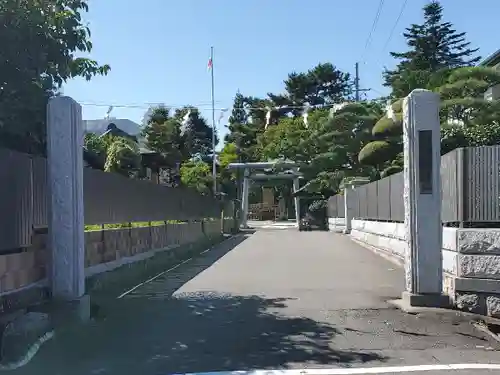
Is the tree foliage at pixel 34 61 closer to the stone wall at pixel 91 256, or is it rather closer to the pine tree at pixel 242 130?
the stone wall at pixel 91 256

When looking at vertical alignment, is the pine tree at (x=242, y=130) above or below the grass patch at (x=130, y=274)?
above

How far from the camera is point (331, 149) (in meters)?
40.5

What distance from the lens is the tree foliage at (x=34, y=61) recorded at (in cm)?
800

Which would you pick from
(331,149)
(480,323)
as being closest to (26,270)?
(480,323)

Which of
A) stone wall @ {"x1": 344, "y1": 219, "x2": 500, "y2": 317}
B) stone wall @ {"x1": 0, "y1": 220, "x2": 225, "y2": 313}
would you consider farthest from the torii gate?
stone wall @ {"x1": 344, "y1": 219, "x2": 500, "y2": 317}

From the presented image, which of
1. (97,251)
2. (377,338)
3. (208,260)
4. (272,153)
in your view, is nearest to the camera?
(377,338)

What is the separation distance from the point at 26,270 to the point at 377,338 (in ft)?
14.5

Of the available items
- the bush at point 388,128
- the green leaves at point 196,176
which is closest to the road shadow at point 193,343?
the bush at point 388,128

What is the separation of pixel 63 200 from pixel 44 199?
1.26 ft

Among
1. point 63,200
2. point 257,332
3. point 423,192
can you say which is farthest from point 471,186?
point 63,200

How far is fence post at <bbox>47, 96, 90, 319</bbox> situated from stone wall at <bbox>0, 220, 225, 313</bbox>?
0.22m

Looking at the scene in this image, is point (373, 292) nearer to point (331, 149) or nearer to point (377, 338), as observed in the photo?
point (377, 338)

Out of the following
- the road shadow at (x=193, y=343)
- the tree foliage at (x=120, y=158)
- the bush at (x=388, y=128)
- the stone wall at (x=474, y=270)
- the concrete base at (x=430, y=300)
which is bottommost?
the road shadow at (x=193, y=343)

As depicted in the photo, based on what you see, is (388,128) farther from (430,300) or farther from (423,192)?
(430,300)
